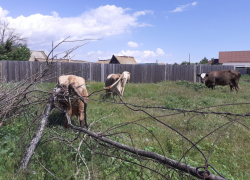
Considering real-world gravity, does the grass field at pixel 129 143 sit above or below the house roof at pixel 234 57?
below

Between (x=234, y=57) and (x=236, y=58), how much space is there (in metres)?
0.50

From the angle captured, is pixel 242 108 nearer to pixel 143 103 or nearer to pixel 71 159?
pixel 143 103

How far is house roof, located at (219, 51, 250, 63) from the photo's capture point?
39009 mm

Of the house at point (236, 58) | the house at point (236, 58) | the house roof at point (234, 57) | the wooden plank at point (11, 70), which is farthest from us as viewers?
the house roof at point (234, 57)

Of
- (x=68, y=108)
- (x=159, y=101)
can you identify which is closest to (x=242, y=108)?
(x=159, y=101)

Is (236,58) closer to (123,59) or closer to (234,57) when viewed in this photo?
(234,57)

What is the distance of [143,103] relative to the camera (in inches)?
353

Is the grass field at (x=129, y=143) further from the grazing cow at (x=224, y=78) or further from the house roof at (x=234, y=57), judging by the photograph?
the house roof at (x=234, y=57)

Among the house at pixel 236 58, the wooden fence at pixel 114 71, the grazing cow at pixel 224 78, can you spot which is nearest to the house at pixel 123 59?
the wooden fence at pixel 114 71

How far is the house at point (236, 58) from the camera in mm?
38434

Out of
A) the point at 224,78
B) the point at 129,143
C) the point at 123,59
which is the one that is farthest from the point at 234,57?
the point at 129,143

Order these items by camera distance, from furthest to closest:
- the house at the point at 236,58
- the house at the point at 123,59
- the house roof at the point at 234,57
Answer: the house roof at the point at 234,57, the house at the point at 236,58, the house at the point at 123,59

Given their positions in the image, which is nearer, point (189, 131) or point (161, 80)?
point (189, 131)

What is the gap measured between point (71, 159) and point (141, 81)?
1479cm
